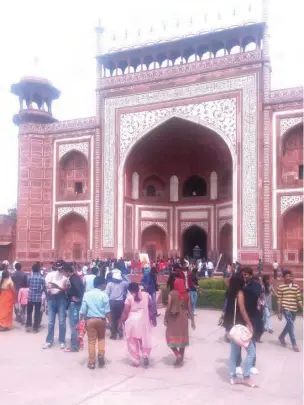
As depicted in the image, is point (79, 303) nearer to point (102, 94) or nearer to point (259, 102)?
point (259, 102)

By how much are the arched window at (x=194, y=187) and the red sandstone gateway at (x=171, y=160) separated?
0.25 feet

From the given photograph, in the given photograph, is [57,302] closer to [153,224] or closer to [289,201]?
[289,201]

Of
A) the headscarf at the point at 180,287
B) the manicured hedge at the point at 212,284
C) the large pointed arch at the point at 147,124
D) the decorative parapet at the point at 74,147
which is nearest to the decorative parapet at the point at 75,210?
the decorative parapet at the point at 74,147

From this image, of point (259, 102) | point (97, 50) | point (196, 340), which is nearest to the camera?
point (196, 340)

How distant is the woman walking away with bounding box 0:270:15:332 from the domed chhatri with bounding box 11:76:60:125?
15239mm

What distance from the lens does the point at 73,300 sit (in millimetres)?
6414

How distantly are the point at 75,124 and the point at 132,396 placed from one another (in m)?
18.2

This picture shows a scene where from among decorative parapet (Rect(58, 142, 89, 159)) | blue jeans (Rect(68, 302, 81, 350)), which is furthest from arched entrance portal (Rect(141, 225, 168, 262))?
blue jeans (Rect(68, 302, 81, 350))

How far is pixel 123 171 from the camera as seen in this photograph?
2041cm

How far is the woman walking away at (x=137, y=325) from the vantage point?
558cm

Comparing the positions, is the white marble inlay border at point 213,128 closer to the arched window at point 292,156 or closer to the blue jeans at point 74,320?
the arched window at point 292,156

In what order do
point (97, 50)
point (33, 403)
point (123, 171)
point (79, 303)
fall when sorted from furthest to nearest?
point (97, 50) < point (123, 171) < point (79, 303) < point (33, 403)

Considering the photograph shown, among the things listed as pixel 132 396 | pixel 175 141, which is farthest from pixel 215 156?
pixel 132 396

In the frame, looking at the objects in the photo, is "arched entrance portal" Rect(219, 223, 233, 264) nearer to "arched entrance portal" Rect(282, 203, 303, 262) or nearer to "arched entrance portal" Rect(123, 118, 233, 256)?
"arched entrance portal" Rect(123, 118, 233, 256)
